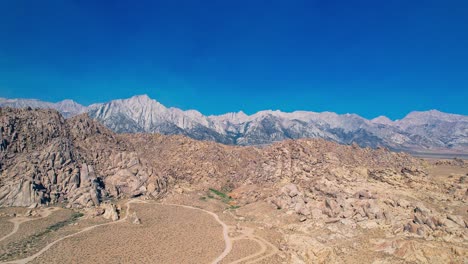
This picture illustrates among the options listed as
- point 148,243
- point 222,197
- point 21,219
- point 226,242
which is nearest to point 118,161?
point 222,197

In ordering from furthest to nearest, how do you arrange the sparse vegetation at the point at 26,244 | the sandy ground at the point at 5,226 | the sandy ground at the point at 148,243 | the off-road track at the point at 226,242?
the sandy ground at the point at 5,226 < the off-road track at the point at 226,242 < the sandy ground at the point at 148,243 < the sparse vegetation at the point at 26,244

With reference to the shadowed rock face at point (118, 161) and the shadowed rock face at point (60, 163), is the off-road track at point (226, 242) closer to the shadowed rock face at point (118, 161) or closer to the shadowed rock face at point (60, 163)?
the shadowed rock face at point (60, 163)

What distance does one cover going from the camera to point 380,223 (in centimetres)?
7031

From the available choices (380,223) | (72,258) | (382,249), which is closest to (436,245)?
(382,249)

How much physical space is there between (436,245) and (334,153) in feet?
250

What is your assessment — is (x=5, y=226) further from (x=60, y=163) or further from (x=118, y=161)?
(x=118, y=161)

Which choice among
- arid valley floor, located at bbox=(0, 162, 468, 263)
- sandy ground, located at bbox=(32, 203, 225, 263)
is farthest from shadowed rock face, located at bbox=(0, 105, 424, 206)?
sandy ground, located at bbox=(32, 203, 225, 263)

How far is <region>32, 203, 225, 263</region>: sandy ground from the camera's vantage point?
197 ft

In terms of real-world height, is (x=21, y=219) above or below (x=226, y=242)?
above

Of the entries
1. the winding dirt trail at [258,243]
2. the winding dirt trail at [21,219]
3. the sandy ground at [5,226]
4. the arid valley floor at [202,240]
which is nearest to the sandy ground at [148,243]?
the arid valley floor at [202,240]

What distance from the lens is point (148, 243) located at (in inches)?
2665

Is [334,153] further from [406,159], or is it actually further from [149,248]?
[149,248]

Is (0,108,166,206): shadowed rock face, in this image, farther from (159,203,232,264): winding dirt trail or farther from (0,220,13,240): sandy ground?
(159,203,232,264): winding dirt trail

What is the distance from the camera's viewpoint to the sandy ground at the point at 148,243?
197 feet
